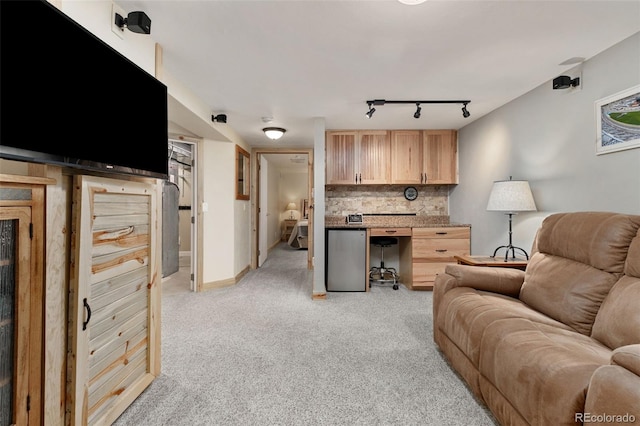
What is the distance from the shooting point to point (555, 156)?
260cm

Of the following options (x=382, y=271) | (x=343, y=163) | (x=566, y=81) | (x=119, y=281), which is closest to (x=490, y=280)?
(x=566, y=81)

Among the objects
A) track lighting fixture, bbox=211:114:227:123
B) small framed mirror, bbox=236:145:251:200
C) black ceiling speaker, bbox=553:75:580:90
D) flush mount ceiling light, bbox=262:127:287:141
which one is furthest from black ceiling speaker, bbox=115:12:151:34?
black ceiling speaker, bbox=553:75:580:90

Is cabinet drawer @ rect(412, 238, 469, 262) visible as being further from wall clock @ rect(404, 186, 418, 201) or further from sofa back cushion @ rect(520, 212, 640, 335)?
sofa back cushion @ rect(520, 212, 640, 335)

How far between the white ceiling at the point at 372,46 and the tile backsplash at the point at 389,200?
1.65 meters

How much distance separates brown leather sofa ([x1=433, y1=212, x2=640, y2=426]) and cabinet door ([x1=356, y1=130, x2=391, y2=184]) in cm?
229

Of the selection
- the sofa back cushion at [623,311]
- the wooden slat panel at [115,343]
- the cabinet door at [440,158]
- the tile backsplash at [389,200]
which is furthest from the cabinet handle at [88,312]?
the cabinet door at [440,158]

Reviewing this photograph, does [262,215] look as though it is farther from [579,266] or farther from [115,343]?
[579,266]

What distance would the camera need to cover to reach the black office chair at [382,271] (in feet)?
14.0

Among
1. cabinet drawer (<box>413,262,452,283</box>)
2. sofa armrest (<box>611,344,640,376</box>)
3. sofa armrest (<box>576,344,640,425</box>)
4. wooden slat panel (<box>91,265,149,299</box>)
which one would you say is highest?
wooden slat panel (<box>91,265,149,299</box>)

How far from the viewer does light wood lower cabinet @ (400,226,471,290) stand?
13.0 feet

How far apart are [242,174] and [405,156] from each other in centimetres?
261

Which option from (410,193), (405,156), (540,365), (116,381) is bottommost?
(116,381)

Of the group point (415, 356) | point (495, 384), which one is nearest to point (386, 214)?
point (415, 356)

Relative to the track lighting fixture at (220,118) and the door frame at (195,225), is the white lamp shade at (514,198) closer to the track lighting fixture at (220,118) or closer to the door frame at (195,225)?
the track lighting fixture at (220,118)
